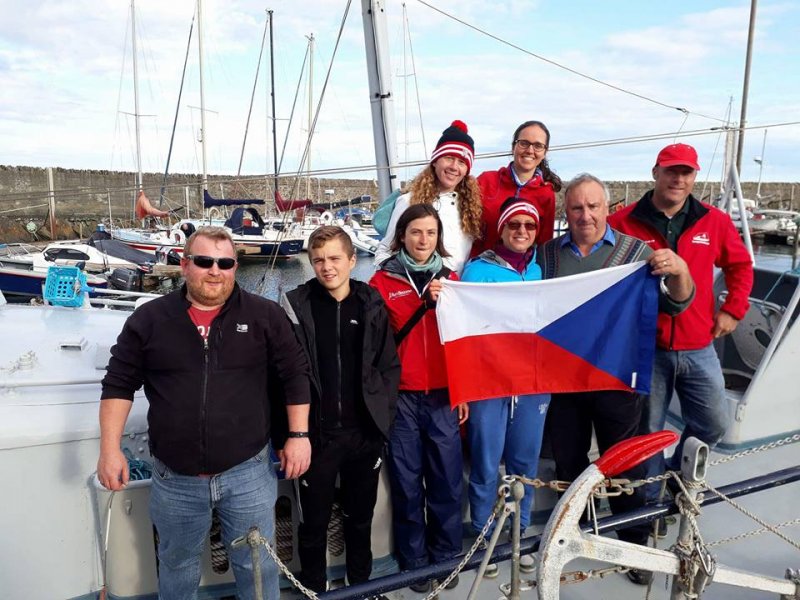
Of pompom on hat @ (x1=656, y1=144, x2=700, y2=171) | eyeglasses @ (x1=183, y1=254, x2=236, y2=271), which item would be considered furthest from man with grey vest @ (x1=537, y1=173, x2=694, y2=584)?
eyeglasses @ (x1=183, y1=254, x2=236, y2=271)

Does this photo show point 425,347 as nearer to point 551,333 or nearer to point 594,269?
point 551,333

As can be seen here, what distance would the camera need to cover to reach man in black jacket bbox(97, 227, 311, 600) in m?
2.40

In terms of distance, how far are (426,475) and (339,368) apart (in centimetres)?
84

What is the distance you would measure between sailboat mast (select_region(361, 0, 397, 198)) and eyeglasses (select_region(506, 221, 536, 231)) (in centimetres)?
134

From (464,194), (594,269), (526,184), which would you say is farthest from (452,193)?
(594,269)

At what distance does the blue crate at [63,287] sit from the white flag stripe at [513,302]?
4.21 m

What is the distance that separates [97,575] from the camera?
3.01m

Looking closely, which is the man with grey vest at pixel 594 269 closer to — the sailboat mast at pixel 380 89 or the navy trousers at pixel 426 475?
the navy trousers at pixel 426 475

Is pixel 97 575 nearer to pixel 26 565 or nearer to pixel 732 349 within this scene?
pixel 26 565

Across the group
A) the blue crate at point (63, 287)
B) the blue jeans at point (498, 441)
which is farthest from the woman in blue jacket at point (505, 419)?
the blue crate at point (63, 287)

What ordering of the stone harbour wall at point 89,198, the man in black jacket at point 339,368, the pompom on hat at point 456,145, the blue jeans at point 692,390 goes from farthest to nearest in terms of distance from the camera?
the stone harbour wall at point 89,198, the pompom on hat at point 456,145, the blue jeans at point 692,390, the man in black jacket at point 339,368

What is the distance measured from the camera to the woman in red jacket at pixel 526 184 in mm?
3633

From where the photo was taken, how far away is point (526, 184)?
3.77m

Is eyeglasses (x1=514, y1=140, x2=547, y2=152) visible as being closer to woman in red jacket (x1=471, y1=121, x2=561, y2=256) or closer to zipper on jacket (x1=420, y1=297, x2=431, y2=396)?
woman in red jacket (x1=471, y1=121, x2=561, y2=256)
